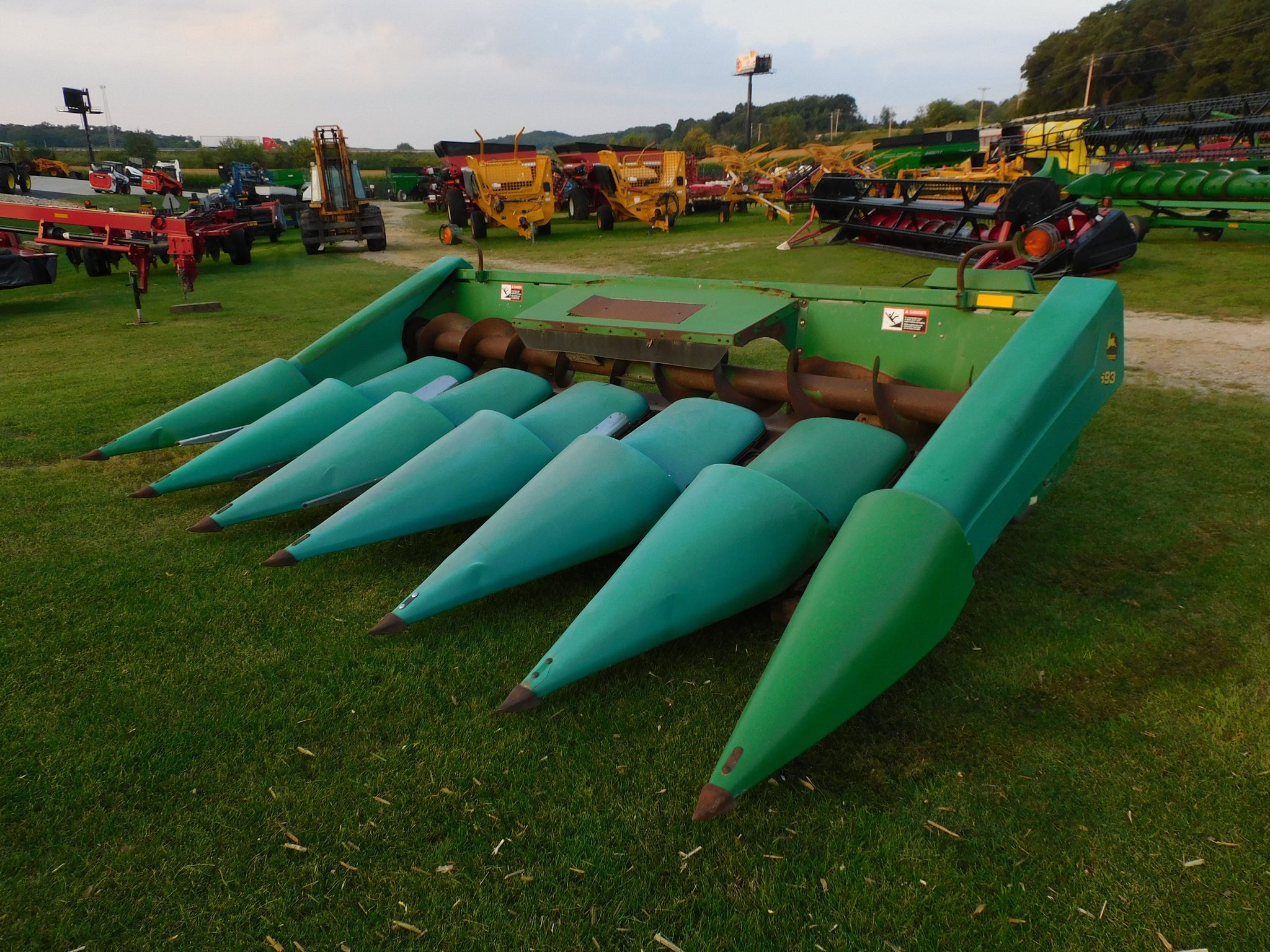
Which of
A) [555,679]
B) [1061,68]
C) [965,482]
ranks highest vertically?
[1061,68]

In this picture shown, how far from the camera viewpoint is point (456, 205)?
17.3 m

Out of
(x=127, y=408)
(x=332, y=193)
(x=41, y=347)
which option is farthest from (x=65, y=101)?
(x=127, y=408)

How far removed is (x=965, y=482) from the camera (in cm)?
196

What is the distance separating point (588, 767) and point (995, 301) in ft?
7.35

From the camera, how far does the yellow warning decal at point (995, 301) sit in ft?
9.60

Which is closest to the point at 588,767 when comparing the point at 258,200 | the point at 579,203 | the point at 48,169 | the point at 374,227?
the point at 374,227

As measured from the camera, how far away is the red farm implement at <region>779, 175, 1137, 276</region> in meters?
7.82

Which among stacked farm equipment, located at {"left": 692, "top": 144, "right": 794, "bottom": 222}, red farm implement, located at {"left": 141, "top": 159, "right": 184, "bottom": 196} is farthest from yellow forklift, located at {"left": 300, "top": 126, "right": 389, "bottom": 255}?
stacked farm equipment, located at {"left": 692, "top": 144, "right": 794, "bottom": 222}

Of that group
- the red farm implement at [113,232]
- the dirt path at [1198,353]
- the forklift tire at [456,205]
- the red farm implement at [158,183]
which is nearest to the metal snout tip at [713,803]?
the dirt path at [1198,353]

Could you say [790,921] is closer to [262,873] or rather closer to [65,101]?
[262,873]

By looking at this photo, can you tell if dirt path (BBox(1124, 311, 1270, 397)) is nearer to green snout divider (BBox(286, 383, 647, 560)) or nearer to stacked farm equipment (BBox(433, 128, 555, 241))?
green snout divider (BBox(286, 383, 647, 560))

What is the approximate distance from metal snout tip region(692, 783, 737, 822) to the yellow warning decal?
2.21m

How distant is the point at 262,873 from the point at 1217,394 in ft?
18.4

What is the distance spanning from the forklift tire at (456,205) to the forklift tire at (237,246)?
171 inches
